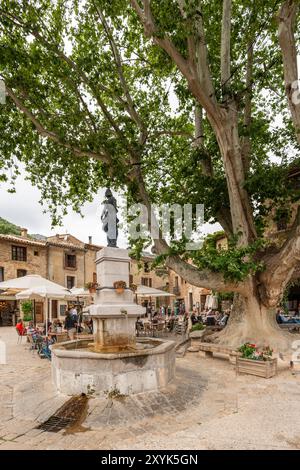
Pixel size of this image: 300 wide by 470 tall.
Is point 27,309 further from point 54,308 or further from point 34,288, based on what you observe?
point 34,288

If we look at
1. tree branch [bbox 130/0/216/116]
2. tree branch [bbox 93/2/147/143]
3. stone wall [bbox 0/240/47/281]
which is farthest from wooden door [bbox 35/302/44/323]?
tree branch [bbox 130/0/216/116]

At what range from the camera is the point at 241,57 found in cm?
1295

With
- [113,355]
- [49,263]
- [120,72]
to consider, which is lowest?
[113,355]

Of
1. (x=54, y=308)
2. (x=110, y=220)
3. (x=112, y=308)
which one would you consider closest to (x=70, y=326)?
(x=112, y=308)

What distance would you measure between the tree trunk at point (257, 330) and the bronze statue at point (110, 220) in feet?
17.1

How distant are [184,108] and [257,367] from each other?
1074 centimetres

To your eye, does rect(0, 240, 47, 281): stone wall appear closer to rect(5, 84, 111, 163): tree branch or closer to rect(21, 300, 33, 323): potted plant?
rect(21, 300, 33, 323): potted plant

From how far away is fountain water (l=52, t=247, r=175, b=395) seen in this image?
5707mm

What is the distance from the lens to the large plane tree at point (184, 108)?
9.36 meters

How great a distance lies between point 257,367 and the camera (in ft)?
25.4

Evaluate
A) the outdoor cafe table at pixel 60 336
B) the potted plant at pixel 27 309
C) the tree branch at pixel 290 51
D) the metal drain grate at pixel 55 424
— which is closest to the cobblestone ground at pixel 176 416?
the metal drain grate at pixel 55 424

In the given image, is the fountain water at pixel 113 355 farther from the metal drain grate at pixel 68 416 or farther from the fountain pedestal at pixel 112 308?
the metal drain grate at pixel 68 416

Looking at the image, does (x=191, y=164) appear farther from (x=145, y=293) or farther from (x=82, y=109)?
(x=145, y=293)

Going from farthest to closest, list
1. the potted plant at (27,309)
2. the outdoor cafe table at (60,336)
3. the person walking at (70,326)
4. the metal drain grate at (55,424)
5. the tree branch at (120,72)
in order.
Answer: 1. the potted plant at (27,309)
2. the person walking at (70,326)
3. the outdoor cafe table at (60,336)
4. the tree branch at (120,72)
5. the metal drain grate at (55,424)
